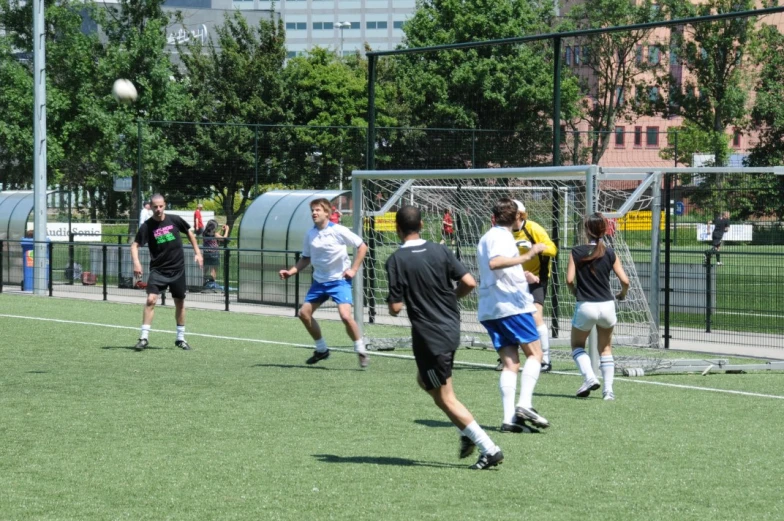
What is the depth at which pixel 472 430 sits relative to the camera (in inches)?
286

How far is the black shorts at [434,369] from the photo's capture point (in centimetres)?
728

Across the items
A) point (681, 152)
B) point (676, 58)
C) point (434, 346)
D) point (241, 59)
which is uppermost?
point (241, 59)

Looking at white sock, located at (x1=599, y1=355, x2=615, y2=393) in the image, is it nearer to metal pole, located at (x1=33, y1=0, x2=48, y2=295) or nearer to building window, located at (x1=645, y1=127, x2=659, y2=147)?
building window, located at (x1=645, y1=127, x2=659, y2=147)

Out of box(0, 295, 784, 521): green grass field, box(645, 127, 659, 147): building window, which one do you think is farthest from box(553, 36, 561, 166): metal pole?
box(645, 127, 659, 147): building window

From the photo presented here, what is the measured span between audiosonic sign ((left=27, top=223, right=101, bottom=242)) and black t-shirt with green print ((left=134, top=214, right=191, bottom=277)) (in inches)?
732

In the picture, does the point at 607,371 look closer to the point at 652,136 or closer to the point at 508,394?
the point at 508,394

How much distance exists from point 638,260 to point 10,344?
32.0ft

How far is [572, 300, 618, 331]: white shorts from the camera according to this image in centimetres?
1044

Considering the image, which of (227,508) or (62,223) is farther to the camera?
(62,223)

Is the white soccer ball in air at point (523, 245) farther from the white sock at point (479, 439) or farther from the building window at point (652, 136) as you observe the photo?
the building window at point (652, 136)

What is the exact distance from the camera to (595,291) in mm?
10484

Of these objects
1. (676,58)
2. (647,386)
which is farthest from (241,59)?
(647,386)

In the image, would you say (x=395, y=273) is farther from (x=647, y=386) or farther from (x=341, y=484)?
(x=647, y=386)

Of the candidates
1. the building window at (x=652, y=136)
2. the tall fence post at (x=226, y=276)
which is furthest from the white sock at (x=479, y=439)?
the building window at (x=652, y=136)
